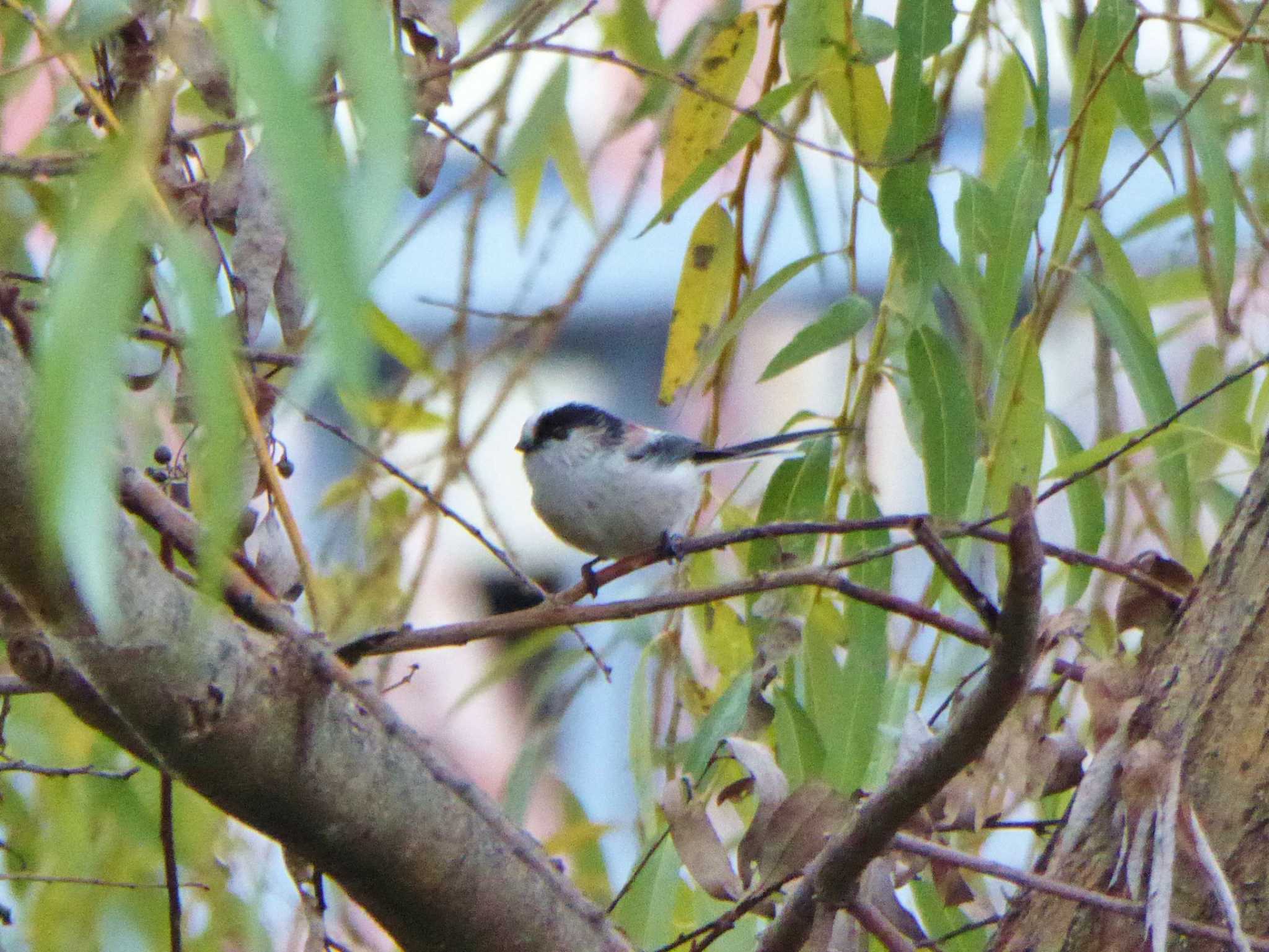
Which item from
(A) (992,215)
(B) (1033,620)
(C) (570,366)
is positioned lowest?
(B) (1033,620)

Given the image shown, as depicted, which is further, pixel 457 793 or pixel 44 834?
pixel 44 834

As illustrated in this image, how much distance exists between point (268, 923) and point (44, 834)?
0.25m

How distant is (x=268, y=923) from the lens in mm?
1633

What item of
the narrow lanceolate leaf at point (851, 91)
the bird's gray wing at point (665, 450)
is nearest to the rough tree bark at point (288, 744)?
the narrow lanceolate leaf at point (851, 91)

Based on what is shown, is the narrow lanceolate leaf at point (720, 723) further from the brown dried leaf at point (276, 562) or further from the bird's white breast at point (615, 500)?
the bird's white breast at point (615, 500)

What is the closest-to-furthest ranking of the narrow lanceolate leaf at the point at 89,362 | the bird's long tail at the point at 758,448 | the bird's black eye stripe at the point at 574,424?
the narrow lanceolate leaf at the point at 89,362
the bird's long tail at the point at 758,448
the bird's black eye stripe at the point at 574,424

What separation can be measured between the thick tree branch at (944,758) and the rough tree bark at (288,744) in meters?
0.13

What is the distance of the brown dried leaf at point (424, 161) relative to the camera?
101 cm

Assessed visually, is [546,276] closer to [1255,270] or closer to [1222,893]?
[1255,270]

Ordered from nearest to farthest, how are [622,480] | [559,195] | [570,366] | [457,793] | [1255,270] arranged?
[457,793] → [1255,270] → [622,480] → [559,195] → [570,366]

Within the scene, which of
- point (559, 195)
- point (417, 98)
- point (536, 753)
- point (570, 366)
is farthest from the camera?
point (570, 366)

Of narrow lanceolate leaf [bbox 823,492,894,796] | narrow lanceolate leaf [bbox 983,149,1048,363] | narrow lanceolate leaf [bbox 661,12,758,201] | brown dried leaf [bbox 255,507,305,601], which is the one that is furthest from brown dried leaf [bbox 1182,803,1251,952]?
narrow lanceolate leaf [bbox 661,12,758,201]

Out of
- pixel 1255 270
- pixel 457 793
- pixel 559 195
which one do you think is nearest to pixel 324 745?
pixel 457 793

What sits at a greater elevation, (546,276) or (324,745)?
(546,276)
